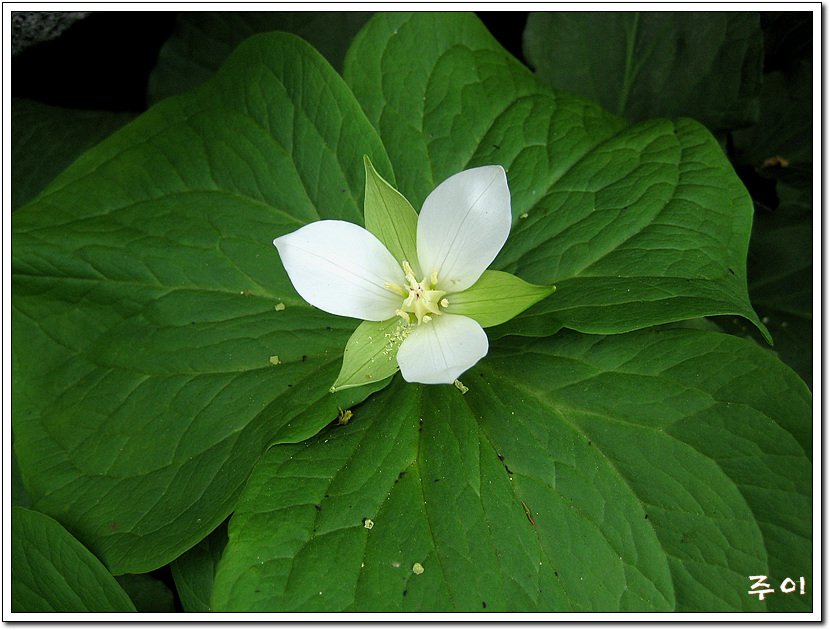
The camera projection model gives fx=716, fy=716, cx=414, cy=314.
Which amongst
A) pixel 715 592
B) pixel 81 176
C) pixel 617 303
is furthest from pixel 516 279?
pixel 81 176

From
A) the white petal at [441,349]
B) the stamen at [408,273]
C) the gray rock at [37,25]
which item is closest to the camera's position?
the white petal at [441,349]

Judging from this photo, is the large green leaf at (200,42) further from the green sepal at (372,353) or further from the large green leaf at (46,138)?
the green sepal at (372,353)

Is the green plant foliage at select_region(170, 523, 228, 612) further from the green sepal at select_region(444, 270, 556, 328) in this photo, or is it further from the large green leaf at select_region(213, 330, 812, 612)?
the green sepal at select_region(444, 270, 556, 328)

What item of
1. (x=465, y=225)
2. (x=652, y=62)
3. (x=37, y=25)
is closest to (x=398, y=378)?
(x=465, y=225)

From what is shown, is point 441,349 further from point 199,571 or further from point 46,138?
point 46,138

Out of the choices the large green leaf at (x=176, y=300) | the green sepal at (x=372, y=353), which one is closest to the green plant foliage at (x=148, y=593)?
the large green leaf at (x=176, y=300)

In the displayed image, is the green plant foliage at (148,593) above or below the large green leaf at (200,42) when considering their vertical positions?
below

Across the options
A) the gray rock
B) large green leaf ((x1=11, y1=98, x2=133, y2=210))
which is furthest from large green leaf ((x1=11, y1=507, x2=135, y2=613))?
the gray rock
